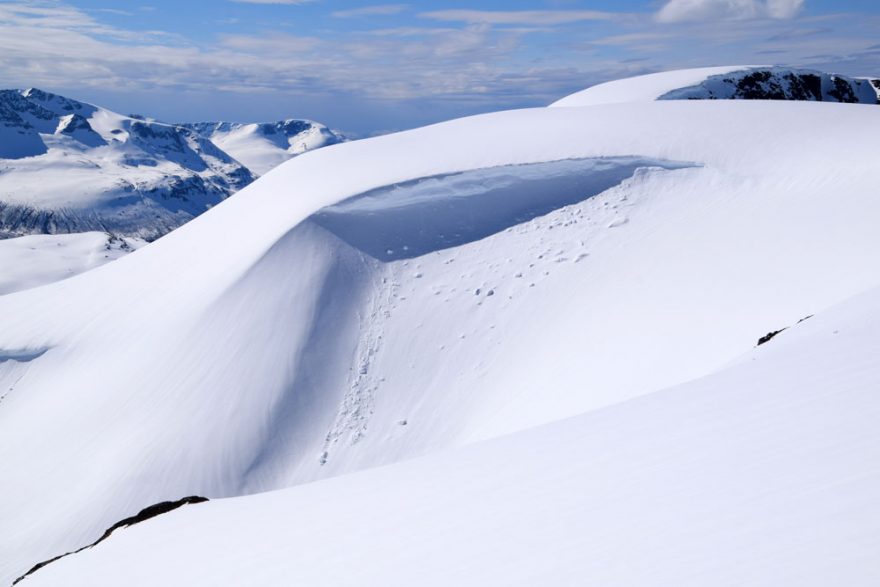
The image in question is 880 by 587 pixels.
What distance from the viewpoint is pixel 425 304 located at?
19.5 metres

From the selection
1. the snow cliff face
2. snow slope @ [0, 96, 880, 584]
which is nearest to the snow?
the snow cliff face

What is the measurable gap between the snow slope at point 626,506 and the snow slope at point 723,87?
1729 inches

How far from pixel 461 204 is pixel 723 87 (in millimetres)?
42110

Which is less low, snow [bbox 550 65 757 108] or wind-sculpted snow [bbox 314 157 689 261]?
snow [bbox 550 65 757 108]

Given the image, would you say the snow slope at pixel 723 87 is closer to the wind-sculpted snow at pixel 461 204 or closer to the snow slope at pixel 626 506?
the wind-sculpted snow at pixel 461 204

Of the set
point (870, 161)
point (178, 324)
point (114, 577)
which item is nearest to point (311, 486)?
point (114, 577)

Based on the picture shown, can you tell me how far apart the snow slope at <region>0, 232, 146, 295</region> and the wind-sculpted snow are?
273ft

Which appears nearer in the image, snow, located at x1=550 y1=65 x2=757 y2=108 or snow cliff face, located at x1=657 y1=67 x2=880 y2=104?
snow, located at x1=550 y1=65 x2=757 y2=108

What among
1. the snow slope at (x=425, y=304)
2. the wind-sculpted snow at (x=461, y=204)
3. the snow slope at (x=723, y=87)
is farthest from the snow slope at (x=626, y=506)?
the snow slope at (x=723, y=87)

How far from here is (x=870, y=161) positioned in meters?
19.4

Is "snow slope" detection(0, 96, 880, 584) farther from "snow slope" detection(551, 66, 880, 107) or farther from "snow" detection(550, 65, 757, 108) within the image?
"snow slope" detection(551, 66, 880, 107)

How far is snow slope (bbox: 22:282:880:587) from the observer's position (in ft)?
13.5

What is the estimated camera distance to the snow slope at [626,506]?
4.11 metres

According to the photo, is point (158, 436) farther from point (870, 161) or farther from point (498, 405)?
point (870, 161)
